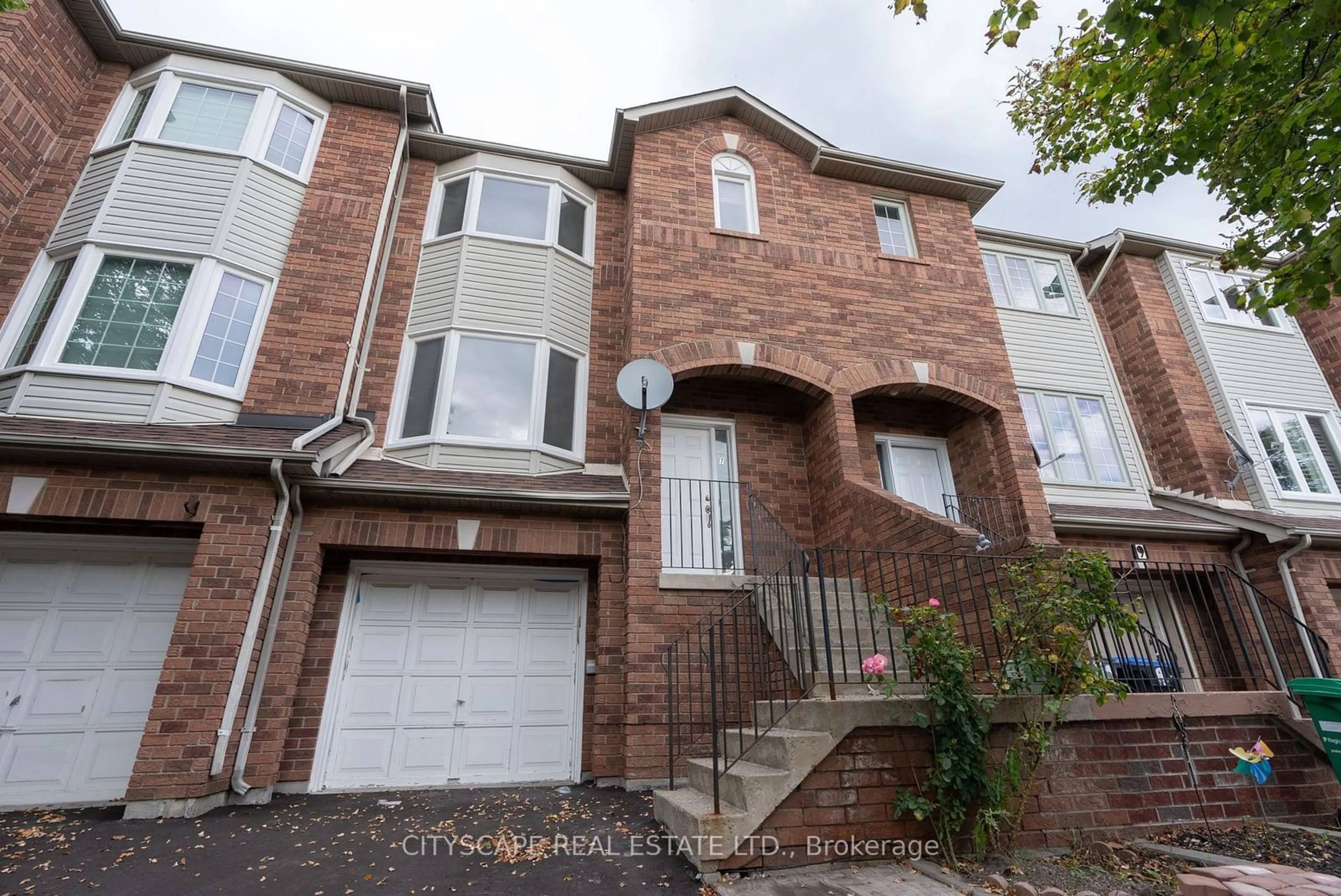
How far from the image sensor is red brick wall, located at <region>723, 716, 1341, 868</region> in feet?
12.4

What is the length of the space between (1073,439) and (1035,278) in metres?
3.55

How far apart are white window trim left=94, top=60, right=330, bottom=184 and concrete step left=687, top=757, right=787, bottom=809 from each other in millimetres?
9165

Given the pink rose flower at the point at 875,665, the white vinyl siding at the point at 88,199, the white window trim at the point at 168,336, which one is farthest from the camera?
the white vinyl siding at the point at 88,199

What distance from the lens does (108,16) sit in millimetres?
8297

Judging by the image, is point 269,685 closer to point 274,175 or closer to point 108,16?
point 274,175

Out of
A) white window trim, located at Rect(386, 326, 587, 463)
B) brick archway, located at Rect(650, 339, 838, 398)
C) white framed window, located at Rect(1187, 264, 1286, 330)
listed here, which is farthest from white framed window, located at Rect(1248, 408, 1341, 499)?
white window trim, located at Rect(386, 326, 587, 463)

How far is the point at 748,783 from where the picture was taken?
369 centimetres

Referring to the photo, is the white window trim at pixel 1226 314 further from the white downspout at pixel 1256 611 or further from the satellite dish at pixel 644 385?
the satellite dish at pixel 644 385

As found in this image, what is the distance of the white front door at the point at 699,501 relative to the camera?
25.1 feet

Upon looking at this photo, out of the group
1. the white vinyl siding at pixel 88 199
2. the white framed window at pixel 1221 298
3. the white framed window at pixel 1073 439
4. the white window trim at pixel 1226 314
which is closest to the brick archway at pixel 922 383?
the white framed window at pixel 1073 439

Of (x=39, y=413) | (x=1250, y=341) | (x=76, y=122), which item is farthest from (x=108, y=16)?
(x=1250, y=341)

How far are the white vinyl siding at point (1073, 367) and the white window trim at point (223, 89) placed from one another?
37.1 ft

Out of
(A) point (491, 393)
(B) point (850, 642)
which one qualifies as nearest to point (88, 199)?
(A) point (491, 393)

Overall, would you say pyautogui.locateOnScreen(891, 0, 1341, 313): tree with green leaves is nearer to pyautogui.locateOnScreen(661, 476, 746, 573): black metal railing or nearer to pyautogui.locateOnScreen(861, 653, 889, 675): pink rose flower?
pyautogui.locateOnScreen(861, 653, 889, 675): pink rose flower
